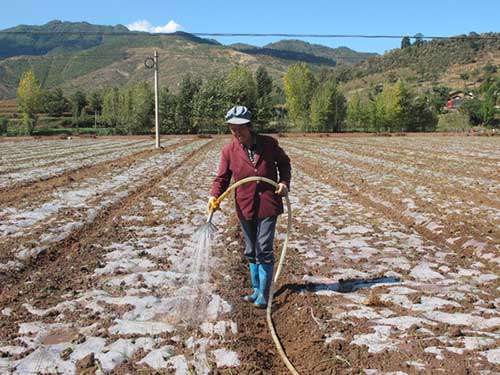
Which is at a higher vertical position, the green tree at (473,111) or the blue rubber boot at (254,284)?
the green tree at (473,111)

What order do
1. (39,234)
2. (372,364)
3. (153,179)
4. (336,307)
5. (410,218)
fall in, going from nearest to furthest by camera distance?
1. (372,364)
2. (336,307)
3. (39,234)
4. (410,218)
5. (153,179)

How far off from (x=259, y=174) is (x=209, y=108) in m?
68.7

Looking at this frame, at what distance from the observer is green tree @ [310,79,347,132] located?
251 feet

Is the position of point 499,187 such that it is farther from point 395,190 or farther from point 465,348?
point 465,348

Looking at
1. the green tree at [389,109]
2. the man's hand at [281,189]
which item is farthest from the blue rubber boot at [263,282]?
the green tree at [389,109]

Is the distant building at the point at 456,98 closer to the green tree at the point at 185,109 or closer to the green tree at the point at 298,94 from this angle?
the green tree at the point at 298,94

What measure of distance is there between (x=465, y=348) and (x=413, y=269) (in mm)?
2217

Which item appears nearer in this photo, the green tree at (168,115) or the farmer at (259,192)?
the farmer at (259,192)

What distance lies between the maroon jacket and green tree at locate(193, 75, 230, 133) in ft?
219

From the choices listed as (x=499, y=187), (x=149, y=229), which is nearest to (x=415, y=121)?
(x=499, y=187)

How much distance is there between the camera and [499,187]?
509 inches

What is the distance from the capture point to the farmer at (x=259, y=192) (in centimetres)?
491

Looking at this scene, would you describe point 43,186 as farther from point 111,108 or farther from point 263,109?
point 111,108

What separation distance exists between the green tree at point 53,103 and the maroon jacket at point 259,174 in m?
113
